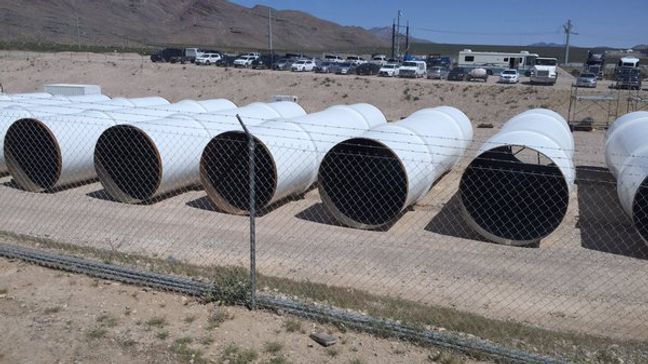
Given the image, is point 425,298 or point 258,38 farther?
point 258,38

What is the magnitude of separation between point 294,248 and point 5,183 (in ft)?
30.6

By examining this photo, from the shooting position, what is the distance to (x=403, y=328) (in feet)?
21.3

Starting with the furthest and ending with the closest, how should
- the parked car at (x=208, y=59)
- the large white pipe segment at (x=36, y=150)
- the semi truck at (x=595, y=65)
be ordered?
the parked car at (x=208, y=59)
the semi truck at (x=595, y=65)
the large white pipe segment at (x=36, y=150)

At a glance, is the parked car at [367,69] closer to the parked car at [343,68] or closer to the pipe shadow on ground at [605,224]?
the parked car at [343,68]

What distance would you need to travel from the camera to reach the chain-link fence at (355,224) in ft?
28.4

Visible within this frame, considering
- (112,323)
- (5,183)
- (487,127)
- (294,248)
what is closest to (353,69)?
(487,127)

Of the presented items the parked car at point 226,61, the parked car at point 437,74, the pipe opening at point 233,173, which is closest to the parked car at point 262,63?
the parked car at point 226,61

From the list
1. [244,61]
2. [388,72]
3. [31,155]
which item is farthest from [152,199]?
[244,61]

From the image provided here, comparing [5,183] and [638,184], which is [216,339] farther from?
[5,183]

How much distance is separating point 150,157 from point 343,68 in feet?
140

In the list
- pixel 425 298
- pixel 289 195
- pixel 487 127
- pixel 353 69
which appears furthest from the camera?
pixel 353 69

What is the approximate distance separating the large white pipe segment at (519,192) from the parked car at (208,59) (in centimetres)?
5593

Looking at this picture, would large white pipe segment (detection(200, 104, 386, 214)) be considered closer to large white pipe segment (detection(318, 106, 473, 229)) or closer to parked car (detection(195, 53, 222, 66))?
large white pipe segment (detection(318, 106, 473, 229))

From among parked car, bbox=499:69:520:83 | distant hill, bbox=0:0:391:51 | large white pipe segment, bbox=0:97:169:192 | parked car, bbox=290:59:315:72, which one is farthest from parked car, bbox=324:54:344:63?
distant hill, bbox=0:0:391:51
